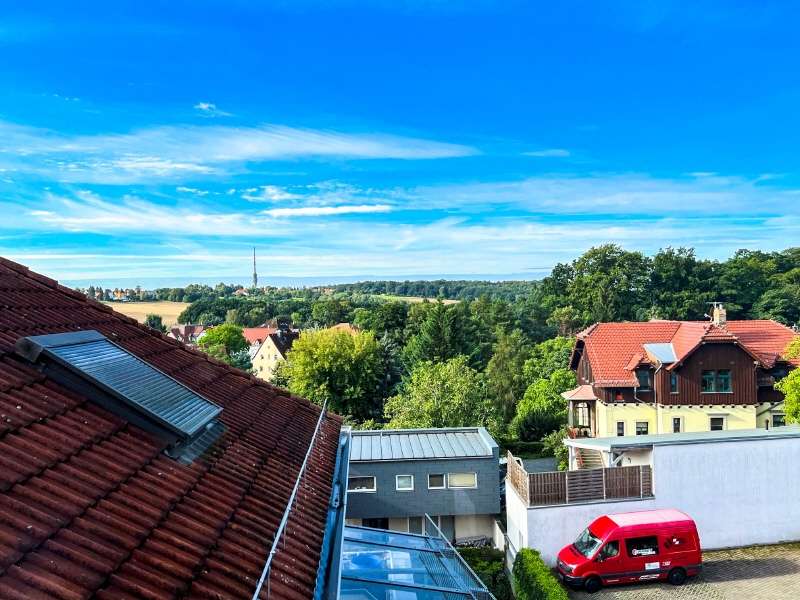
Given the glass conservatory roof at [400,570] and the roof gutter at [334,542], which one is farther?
the glass conservatory roof at [400,570]

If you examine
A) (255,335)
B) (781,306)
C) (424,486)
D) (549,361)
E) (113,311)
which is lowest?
(255,335)

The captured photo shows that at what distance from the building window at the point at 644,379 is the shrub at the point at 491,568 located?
13.2m

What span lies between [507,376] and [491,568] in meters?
31.6

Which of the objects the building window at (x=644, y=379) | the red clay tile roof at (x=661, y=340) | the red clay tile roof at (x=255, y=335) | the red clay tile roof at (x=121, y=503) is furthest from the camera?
the red clay tile roof at (x=255, y=335)

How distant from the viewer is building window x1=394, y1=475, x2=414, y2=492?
1947 cm

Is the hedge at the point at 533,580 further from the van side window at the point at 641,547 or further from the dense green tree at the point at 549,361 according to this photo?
the dense green tree at the point at 549,361

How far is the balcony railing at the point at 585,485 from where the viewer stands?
52.1 feet

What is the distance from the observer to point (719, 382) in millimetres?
26938

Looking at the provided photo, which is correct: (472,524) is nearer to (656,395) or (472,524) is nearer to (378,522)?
(378,522)

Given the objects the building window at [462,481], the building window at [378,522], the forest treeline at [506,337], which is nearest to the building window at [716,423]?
the forest treeline at [506,337]

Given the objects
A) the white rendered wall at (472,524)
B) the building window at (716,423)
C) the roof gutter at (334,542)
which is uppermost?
the roof gutter at (334,542)

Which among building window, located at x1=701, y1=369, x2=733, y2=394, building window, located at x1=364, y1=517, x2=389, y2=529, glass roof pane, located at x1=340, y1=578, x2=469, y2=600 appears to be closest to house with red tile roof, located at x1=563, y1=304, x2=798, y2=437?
building window, located at x1=701, y1=369, x2=733, y2=394

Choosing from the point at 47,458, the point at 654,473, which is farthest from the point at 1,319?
the point at 654,473

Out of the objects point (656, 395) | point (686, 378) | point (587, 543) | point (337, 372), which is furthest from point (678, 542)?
point (337, 372)
